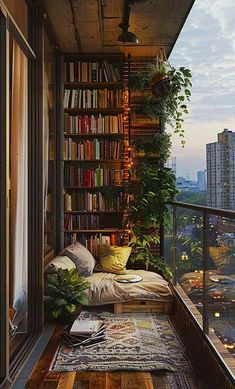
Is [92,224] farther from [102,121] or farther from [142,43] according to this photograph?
[142,43]

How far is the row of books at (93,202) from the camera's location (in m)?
5.27

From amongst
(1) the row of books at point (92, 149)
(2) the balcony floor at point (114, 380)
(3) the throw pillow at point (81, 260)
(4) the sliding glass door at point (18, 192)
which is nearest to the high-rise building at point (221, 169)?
(1) the row of books at point (92, 149)

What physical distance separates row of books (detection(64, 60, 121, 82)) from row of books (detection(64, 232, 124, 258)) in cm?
201

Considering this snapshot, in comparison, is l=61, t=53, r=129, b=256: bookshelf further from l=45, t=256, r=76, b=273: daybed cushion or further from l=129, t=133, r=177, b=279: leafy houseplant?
l=45, t=256, r=76, b=273: daybed cushion

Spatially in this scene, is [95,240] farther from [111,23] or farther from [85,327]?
[111,23]

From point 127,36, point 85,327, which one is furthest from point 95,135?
point 85,327

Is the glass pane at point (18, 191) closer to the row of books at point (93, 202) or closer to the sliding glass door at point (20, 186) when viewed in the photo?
the sliding glass door at point (20, 186)

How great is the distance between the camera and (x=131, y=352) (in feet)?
10.4

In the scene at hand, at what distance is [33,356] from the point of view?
10.2 feet

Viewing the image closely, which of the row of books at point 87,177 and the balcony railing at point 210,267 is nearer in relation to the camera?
the balcony railing at point 210,267

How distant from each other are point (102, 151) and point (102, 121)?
390mm

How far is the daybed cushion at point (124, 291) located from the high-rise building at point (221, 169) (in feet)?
3.59

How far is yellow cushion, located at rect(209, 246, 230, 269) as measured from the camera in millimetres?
2469

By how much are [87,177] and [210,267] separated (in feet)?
8.98
